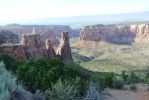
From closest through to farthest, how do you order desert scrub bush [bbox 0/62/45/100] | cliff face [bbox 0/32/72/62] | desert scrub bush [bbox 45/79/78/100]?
desert scrub bush [bbox 0/62/45/100], desert scrub bush [bbox 45/79/78/100], cliff face [bbox 0/32/72/62]

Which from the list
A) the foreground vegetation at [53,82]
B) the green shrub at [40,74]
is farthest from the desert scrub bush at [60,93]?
the green shrub at [40,74]

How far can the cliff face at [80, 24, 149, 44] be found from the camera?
403 ft

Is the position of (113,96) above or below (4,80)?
below

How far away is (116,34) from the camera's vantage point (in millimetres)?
133875

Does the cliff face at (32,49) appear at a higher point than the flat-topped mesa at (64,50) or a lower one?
higher

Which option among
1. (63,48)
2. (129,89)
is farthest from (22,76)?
(63,48)

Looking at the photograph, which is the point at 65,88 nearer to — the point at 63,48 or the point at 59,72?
the point at 59,72

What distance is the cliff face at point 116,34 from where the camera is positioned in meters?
123

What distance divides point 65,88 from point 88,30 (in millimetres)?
113199

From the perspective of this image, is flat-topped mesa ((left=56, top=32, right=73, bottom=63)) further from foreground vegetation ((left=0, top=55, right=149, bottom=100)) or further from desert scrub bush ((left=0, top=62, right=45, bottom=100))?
desert scrub bush ((left=0, top=62, right=45, bottom=100))

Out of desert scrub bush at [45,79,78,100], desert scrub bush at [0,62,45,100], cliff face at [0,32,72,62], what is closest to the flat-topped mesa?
cliff face at [0,32,72,62]

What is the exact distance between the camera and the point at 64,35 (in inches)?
1807

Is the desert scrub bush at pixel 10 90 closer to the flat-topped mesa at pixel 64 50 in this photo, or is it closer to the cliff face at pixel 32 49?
the cliff face at pixel 32 49

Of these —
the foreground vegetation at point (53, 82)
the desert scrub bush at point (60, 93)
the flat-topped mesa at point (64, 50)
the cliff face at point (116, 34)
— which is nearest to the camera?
the desert scrub bush at point (60, 93)
